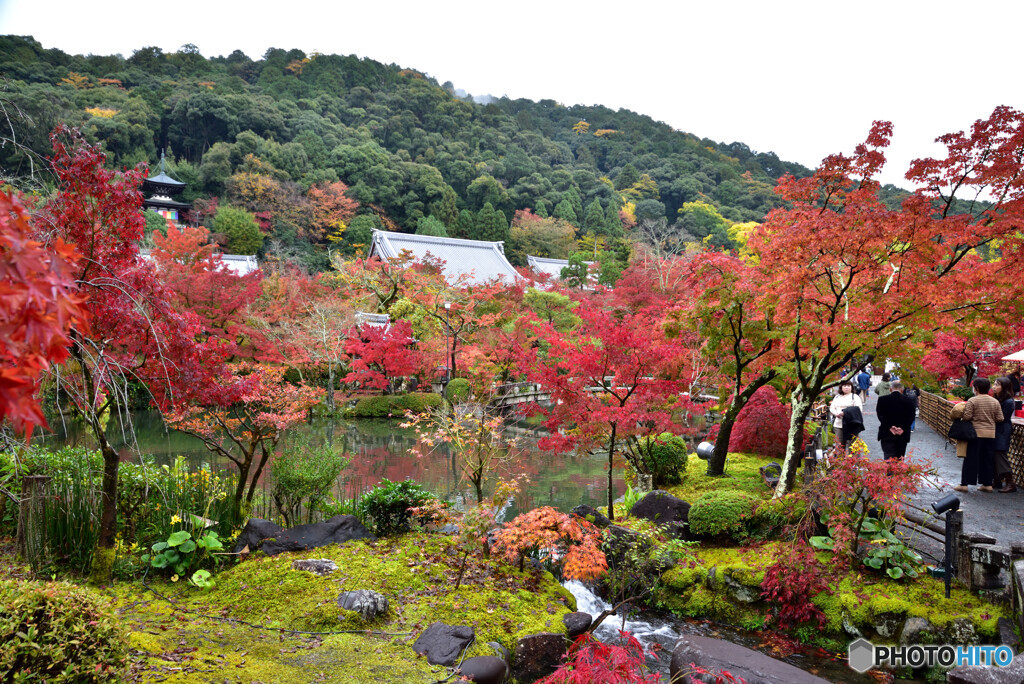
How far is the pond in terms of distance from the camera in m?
9.40

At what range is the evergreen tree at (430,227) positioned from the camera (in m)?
32.2

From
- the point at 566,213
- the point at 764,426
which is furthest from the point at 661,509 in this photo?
the point at 566,213

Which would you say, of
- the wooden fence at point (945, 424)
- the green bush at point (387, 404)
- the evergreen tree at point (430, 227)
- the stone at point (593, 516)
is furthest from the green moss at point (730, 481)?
the evergreen tree at point (430, 227)

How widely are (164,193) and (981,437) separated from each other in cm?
3257

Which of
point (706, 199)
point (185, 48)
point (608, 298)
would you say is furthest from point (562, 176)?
point (185, 48)

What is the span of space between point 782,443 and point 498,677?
7.42 m

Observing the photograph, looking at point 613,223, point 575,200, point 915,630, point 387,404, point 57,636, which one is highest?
point 575,200

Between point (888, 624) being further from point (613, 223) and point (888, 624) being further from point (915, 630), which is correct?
point (613, 223)

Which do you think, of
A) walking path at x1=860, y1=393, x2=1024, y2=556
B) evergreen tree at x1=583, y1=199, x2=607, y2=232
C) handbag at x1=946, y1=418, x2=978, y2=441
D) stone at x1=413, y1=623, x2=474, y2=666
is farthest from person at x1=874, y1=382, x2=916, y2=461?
evergreen tree at x1=583, y1=199, x2=607, y2=232

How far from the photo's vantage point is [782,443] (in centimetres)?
961

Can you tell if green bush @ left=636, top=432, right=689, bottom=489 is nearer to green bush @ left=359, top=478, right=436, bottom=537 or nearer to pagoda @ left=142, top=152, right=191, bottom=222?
green bush @ left=359, top=478, right=436, bottom=537

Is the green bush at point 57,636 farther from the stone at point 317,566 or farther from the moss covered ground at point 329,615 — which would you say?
the stone at point 317,566

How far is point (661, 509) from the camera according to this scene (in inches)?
282

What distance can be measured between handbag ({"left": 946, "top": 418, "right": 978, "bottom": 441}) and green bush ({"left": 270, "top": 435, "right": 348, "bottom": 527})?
7422 mm
